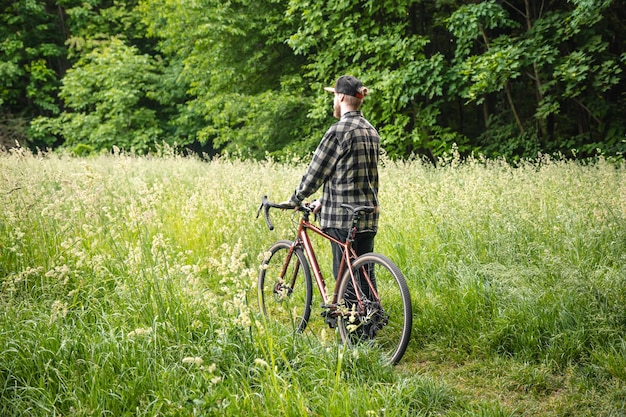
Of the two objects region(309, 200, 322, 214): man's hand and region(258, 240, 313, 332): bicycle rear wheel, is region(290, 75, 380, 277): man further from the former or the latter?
region(258, 240, 313, 332): bicycle rear wheel

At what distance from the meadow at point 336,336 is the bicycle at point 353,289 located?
26cm

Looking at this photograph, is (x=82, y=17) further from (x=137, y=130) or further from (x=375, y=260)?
(x=375, y=260)

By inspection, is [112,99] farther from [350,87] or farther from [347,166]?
[347,166]

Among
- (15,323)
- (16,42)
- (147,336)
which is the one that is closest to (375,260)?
(147,336)

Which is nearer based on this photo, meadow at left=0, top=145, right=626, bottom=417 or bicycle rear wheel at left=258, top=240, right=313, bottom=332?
meadow at left=0, top=145, right=626, bottom=417

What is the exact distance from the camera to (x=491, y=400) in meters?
3.78

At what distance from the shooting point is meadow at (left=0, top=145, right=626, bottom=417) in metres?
3.42

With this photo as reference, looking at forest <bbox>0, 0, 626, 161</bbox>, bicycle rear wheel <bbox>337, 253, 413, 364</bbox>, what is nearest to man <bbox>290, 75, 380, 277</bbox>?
bicycle rear wheel <bbox>337, 253, 413, 364</bbox>

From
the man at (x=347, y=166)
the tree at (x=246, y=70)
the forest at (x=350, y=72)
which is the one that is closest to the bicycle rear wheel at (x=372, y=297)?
the man at (x=347, y=166)

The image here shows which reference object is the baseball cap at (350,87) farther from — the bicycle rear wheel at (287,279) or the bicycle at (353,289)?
the bicycle rear wheel at (287,279)

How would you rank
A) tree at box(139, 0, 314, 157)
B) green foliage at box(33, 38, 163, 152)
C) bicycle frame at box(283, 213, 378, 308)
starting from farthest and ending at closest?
1. green foliage at box(33, 38, 163, 152)
2. tree at box(139, 0, 314, 157)
3. bicycle frame at box(283, 213, 378, 308)

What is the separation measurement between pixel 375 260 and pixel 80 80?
68.8 ft

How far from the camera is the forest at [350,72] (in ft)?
36.7

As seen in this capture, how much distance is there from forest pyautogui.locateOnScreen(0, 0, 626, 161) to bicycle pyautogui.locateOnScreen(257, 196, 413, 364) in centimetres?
427
